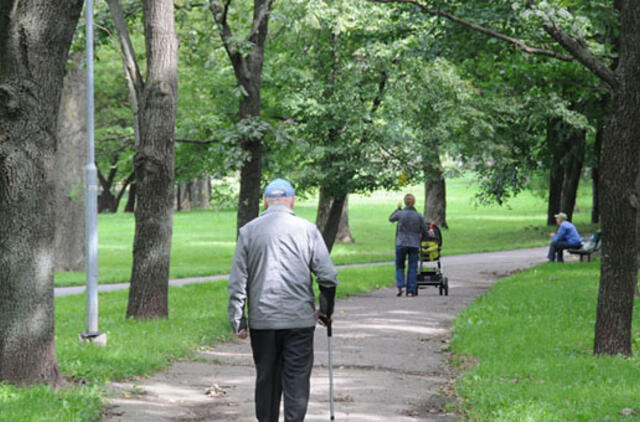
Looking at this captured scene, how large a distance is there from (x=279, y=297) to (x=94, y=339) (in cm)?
473

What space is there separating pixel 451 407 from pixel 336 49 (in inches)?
636

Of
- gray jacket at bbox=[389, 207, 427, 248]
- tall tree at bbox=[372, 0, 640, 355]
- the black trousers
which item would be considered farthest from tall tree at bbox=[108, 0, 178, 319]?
the black trousers

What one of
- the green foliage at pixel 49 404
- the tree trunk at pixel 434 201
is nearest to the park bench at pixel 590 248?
the green foliage at pixel 49 404

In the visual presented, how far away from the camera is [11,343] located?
27.6 ft

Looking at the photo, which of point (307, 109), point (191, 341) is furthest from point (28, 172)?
point (307, 109)

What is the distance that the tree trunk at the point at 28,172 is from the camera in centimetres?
828

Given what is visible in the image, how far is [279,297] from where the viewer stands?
6863 mm

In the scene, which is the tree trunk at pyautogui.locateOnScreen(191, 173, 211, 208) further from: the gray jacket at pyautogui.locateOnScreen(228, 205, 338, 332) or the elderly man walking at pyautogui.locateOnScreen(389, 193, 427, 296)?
the gray jacket at pyautogui.locateOnScreen(228, 205, 338, 332)

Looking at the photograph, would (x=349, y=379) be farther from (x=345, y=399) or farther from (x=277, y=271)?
(x=277, y=271)

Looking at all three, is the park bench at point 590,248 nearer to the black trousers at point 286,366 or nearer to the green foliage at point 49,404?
the green foliage at point 49,404

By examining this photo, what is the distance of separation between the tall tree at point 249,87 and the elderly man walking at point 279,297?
29.3 ft

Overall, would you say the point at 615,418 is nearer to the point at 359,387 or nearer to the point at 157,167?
the point at 359,387

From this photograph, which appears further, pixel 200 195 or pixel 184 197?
pixel 184 197

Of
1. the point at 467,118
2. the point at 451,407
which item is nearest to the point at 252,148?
the point at 451,407
